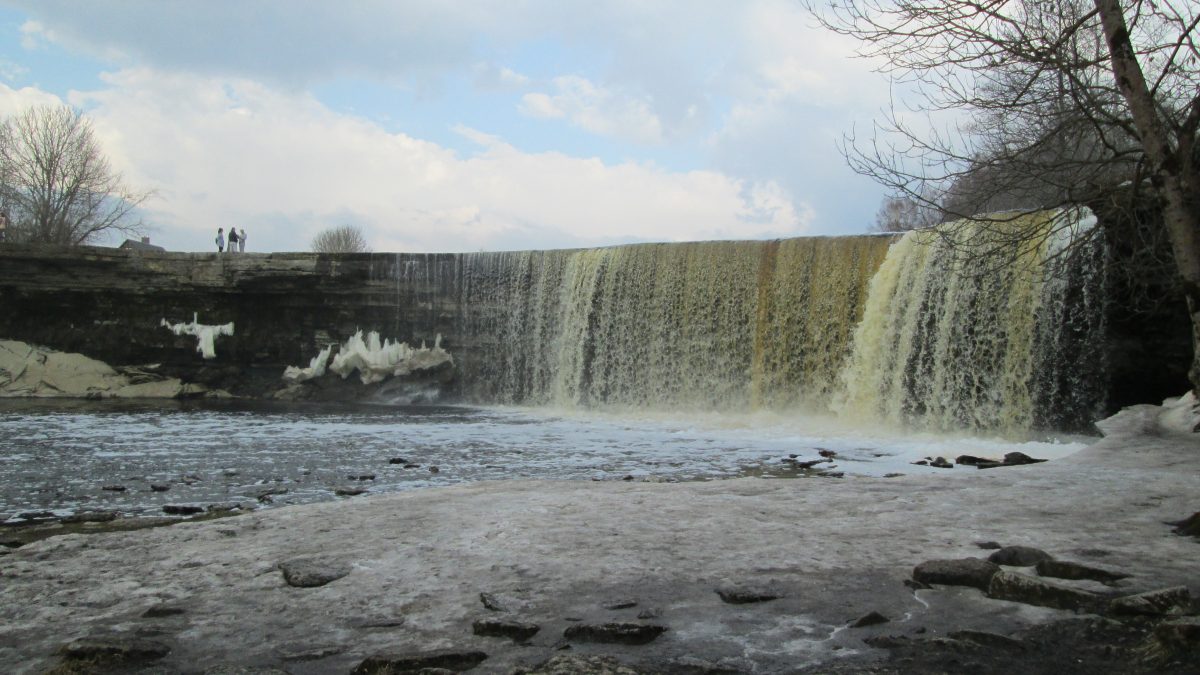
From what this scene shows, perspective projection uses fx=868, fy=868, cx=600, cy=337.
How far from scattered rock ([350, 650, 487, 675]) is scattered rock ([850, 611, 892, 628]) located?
1571mm

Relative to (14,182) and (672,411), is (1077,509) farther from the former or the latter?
(14,182)

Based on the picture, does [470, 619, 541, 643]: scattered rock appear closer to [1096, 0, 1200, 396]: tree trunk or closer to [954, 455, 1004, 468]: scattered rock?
[1096, 0, 1200, 396]: tree trunk

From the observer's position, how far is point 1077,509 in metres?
6.04

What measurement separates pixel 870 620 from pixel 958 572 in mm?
840

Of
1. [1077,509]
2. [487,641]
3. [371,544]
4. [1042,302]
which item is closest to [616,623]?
[487,641]

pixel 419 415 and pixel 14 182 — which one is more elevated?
pixel 14 182

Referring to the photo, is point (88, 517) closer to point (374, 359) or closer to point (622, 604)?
point (622, 604)

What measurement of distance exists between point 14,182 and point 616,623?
44.0 metres

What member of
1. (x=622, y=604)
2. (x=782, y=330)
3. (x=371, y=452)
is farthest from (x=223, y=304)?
(x=622, y=604)

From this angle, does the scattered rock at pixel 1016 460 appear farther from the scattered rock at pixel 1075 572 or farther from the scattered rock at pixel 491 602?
the scattered rock at pixel 491 602

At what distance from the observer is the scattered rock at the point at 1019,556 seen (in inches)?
178

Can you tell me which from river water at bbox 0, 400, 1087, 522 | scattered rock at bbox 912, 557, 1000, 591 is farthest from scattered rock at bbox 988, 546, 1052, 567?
river water at bbox 0, 400, 1087, 522

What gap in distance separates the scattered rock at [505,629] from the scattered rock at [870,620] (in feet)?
4.45

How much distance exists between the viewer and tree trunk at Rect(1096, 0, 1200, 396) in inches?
236
